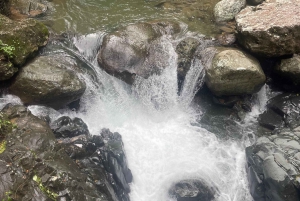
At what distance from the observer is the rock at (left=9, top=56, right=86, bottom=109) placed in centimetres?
700

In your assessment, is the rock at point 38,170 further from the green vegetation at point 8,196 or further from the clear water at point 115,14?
the clear water at point 115,14

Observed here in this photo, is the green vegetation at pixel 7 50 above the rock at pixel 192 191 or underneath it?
above

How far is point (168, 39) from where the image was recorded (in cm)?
920

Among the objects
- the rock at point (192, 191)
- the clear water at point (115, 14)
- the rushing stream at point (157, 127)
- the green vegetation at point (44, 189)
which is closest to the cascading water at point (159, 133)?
the rushing stream at point (157, 127)

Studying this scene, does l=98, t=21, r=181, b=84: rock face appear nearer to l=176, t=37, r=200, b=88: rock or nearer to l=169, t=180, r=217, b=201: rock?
l=176, t=37, r=200, b=88: rock

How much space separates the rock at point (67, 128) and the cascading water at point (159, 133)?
627mm

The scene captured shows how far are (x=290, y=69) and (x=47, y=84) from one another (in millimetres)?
7275

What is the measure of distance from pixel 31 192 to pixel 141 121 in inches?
177

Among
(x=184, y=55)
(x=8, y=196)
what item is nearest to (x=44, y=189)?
(x=8, y=196)

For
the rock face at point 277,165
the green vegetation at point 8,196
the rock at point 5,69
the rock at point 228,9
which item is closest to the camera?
the green vegetation at point 8,196

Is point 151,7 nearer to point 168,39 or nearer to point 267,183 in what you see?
point 168,39

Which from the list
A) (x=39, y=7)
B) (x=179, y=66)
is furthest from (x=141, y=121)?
(x=39, y=7)

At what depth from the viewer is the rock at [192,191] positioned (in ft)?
21.4

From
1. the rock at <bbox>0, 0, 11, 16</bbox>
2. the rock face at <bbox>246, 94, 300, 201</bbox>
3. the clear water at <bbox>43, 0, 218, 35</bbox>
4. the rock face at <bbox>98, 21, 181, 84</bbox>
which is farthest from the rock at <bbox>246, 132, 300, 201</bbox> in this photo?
the rock at <bbox>0, 0, 11, 16</bbox>
